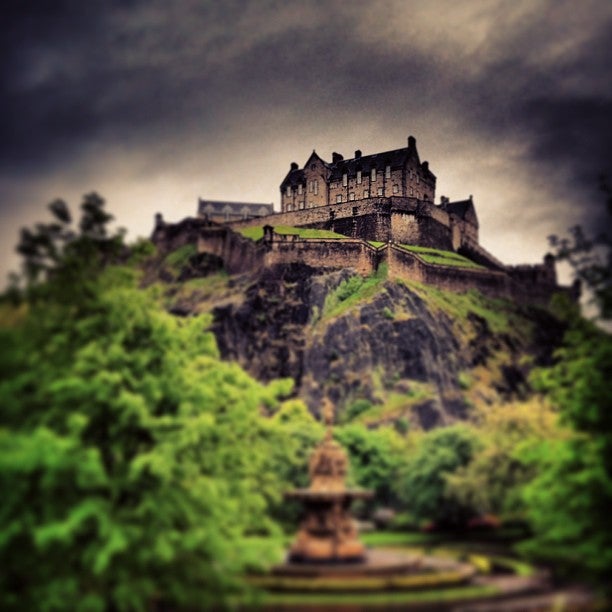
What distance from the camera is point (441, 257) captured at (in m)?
77.6

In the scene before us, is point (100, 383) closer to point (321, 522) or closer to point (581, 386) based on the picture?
point (321, 522)

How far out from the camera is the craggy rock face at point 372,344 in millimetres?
58750

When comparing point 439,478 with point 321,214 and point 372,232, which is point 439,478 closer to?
point 372,232

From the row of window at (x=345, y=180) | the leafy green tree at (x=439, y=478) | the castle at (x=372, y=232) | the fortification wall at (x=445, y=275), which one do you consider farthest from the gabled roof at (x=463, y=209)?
the leafy green tree at (x=439, y=478)

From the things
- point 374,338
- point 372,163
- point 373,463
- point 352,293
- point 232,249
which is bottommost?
point 373,463

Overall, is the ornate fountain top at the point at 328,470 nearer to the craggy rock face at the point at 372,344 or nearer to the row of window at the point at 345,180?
the craggy rock face at the point at 372,344

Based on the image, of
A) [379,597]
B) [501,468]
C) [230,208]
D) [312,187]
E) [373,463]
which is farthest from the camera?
[230,208]

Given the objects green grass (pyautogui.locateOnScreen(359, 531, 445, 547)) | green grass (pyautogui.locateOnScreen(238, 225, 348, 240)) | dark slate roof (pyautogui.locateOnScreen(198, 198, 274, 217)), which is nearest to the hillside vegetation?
green grass (pyautogui.locateOnScreen(359, 531, 445, 547))

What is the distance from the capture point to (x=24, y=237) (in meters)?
17.9

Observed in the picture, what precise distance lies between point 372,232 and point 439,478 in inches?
1941

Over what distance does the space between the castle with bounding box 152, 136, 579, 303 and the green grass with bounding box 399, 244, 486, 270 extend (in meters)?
0.18

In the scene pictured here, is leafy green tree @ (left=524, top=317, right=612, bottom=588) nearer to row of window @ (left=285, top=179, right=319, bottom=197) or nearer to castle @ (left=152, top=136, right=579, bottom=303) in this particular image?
castle @ (left=152, top=136, right=579, bottom=303)

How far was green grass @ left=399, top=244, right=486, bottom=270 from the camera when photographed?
73.8 meters

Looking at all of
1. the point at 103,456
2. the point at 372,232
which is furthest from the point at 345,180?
the point at 103,456
